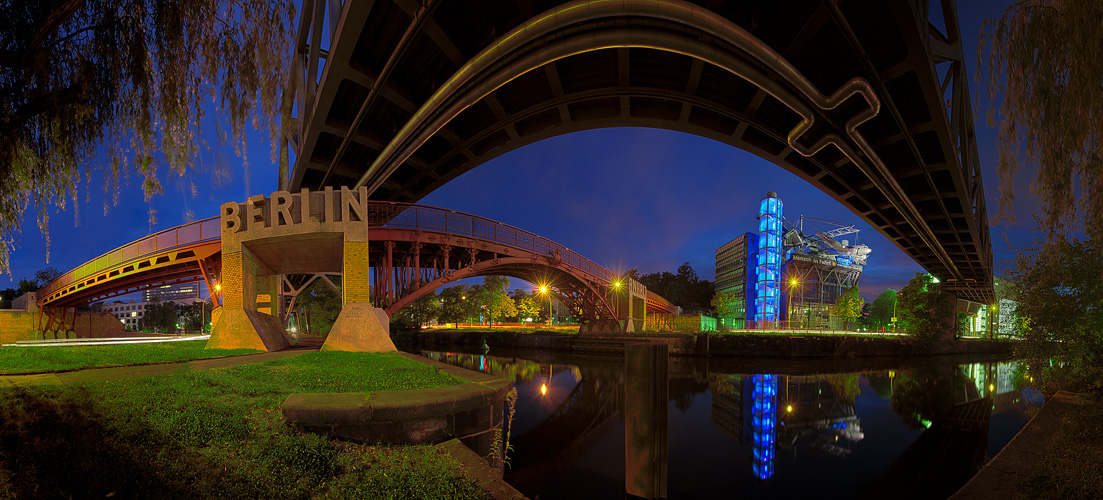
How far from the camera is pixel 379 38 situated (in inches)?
360

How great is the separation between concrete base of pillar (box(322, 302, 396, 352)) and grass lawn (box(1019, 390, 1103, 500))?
1254 centimetres

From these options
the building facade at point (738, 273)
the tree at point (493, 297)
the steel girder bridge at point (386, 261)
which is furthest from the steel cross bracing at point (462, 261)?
the building facade at point (738, 273)

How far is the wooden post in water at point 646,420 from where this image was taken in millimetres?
4754

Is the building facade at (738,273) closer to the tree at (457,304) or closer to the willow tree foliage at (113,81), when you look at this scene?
the tree at (457,304)

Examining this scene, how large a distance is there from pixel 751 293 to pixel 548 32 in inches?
2810

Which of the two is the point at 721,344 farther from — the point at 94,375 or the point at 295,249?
the point at 94,375

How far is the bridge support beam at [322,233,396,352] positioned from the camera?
11.3m

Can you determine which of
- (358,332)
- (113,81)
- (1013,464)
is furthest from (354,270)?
(1013,464)

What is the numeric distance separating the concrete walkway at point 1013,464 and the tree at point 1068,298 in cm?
227

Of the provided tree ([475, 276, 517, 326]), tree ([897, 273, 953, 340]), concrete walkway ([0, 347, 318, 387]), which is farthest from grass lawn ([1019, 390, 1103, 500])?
tree ([475, 276, 517, 326])

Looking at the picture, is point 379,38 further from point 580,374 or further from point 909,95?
point 580,374

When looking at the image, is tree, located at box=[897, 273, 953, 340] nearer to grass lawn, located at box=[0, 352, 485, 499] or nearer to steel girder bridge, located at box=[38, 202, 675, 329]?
steel girder bridge, located at box=[38, 202, 675, 329]

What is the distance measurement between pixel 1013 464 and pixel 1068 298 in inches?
280

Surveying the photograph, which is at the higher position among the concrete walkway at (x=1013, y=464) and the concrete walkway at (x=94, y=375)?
the concrete walkway at (x=94, y=375)
